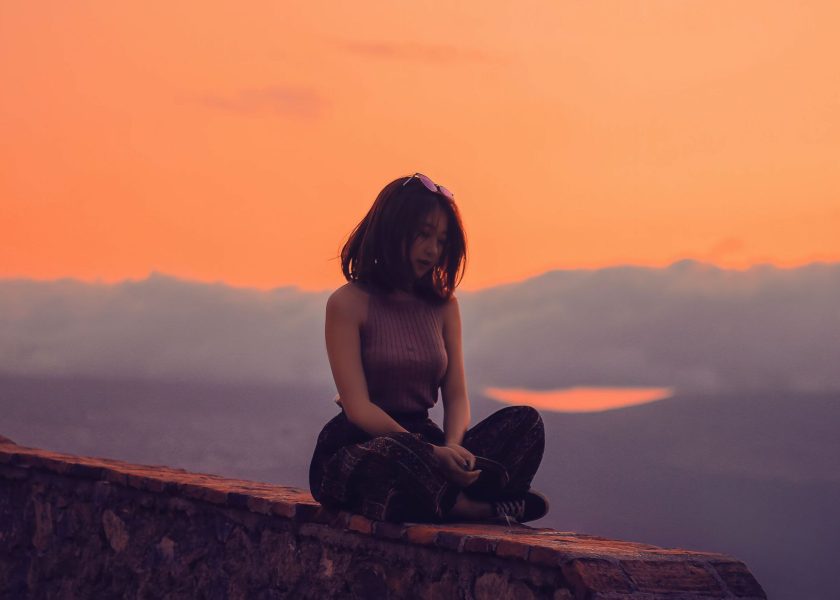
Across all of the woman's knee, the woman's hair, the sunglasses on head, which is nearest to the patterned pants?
the woman's knee

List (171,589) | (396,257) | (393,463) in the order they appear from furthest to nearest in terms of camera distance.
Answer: (171,589) < (396,257) < (393,463)

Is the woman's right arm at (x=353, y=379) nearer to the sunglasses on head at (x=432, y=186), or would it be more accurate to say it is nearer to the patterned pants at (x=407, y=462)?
the patterned pants at (x=407, y=462)

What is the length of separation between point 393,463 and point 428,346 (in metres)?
0.48

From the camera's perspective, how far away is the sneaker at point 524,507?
3.71 meters

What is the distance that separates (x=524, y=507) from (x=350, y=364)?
0.77 meters

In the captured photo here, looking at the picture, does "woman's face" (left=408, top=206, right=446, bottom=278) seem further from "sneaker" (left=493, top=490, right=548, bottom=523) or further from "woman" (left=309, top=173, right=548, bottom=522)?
"sneaker" (left=493, top=490, right=548, bottom=523)

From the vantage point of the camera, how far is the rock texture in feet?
9.77

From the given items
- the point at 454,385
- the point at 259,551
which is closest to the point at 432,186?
the point at 454,385

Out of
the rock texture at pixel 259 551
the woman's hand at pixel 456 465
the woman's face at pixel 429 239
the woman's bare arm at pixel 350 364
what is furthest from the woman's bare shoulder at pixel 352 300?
the rock texture at pixel 259 551

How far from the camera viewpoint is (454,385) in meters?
3.85

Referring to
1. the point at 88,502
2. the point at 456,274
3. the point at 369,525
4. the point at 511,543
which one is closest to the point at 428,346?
the point at 456,274

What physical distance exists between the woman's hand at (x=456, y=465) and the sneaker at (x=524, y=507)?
0.88 ft

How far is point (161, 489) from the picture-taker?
4.73 m

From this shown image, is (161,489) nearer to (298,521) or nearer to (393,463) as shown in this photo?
(298,521)
